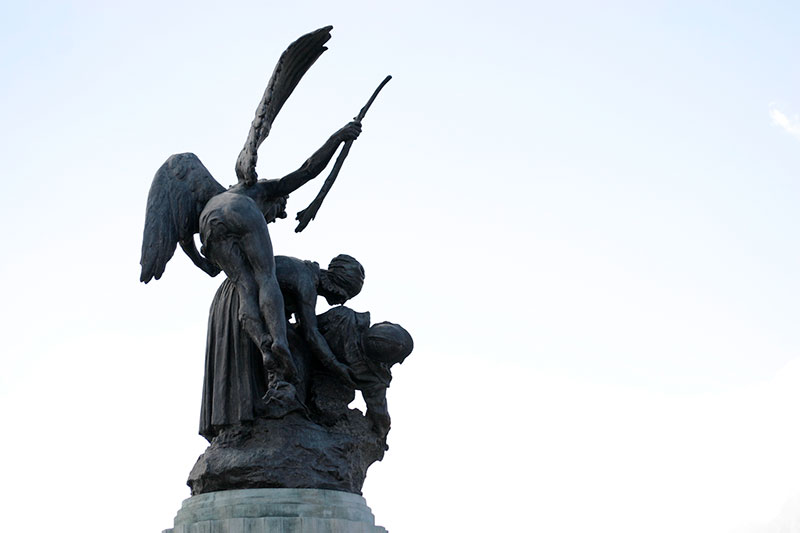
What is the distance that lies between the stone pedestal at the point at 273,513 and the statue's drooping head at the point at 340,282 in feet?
7.65

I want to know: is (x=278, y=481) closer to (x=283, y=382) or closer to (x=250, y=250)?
(x=283, y=382)

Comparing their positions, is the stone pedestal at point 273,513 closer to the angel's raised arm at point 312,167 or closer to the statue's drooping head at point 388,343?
the statue's drooping head at point 388,343

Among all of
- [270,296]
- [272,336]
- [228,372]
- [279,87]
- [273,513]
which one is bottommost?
[273,513]

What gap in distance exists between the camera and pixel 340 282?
13.0 metres

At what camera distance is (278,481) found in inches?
448

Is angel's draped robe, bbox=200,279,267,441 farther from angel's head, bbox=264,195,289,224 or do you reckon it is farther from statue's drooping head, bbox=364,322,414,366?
statue's drooping head, bbox=364,322,414,366

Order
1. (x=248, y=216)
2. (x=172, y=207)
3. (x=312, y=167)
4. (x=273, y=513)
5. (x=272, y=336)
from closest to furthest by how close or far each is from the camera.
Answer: (x=273, y=513) → (x=272, y=336) → (x=248, y=216) → (x=172, y=207) → (x=312, y=167)

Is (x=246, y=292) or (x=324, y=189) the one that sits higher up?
(x=324, y=189)

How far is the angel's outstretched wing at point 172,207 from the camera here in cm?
1227

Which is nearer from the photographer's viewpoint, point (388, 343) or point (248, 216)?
point (248, 216)

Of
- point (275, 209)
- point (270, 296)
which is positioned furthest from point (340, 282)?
point (270, 296)

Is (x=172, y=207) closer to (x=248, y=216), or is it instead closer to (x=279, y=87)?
(x=248, y=216)

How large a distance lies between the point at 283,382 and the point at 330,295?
4.87 feet

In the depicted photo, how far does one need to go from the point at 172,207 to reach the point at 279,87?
177 centimetres
